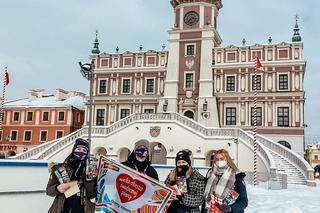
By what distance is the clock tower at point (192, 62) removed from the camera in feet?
110

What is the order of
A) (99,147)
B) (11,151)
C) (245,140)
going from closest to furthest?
(245,140) → (99,147) → (11,151)

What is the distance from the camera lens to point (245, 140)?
27094 mm

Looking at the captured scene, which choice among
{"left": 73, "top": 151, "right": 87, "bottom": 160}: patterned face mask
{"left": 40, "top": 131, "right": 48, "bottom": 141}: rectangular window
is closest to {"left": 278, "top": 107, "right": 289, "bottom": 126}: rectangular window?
{"left": 40, "top": 131, "right": 48, "bottom": 141}: rectangular window

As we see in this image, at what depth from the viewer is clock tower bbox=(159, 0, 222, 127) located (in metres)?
33.4

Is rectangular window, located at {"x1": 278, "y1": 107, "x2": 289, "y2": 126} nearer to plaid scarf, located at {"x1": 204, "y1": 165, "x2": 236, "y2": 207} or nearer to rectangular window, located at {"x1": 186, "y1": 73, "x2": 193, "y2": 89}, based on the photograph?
rectangular window, located at {"x1": 186, "y1": 73, "x2": 193, "y2": 89}

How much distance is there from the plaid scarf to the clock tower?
2779cm

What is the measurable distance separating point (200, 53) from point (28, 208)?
1125 inches

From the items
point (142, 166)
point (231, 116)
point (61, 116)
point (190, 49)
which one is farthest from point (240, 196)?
point (61, 116)

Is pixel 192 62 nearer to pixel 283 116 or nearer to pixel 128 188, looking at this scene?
pixel 283 116

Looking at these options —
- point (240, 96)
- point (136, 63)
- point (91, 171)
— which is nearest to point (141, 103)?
point (136, 63)

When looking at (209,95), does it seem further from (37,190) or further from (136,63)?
(37,190)

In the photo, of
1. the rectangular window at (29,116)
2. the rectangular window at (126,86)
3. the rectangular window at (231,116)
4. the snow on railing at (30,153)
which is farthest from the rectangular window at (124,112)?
the rectangular window at (29,116)

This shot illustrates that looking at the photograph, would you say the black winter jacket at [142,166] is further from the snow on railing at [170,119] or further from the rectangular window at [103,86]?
the rectangular window at [103,86]

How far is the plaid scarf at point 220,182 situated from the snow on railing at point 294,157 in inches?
731
